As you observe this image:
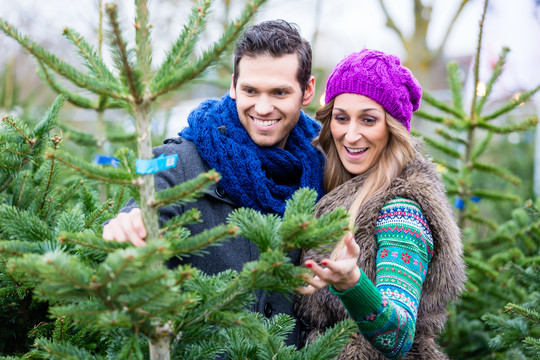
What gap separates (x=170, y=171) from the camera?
7.43 feet

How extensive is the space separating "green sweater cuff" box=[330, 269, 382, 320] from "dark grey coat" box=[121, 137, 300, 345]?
2.10ft

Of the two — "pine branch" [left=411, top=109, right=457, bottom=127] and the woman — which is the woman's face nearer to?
the woman

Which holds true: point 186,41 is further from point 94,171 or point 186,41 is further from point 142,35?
point 94,171

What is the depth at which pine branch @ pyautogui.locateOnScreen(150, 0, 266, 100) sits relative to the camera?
1.12 metres

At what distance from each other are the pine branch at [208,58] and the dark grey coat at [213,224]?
1079 millimetres

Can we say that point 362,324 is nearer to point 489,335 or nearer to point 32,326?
point 32,326

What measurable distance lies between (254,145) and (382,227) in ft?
2.72

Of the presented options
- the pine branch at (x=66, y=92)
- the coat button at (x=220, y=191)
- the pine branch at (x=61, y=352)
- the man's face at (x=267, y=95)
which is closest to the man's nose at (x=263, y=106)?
the man's face at (x=267, y=95)

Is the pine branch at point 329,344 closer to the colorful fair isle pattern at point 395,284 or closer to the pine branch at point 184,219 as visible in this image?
the colorful fair isle pattern at point 395,284

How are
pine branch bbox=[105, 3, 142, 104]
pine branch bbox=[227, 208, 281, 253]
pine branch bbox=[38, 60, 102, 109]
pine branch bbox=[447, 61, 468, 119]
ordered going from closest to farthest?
pine branch bbox=[105, 3, 142, 104]
pine branch bbox=[227, 208, 281, 253]
pine branch bbox=[38, 60, 102, 109]
pine branch bbox=[447, 61, 468, 119]

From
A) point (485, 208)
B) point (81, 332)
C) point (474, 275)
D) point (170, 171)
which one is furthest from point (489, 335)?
point (485, 208)

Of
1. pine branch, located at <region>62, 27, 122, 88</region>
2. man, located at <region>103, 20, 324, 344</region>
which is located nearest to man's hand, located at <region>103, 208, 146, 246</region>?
pine branch, located at <region>62, 27, 122, 88</region>

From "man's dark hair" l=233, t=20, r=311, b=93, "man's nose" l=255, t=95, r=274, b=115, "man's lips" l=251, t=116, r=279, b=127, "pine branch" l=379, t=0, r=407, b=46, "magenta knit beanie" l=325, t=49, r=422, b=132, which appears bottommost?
"man's lips" l=251, t=116, r=279, b=127

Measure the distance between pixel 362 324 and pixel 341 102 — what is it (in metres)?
1.18
